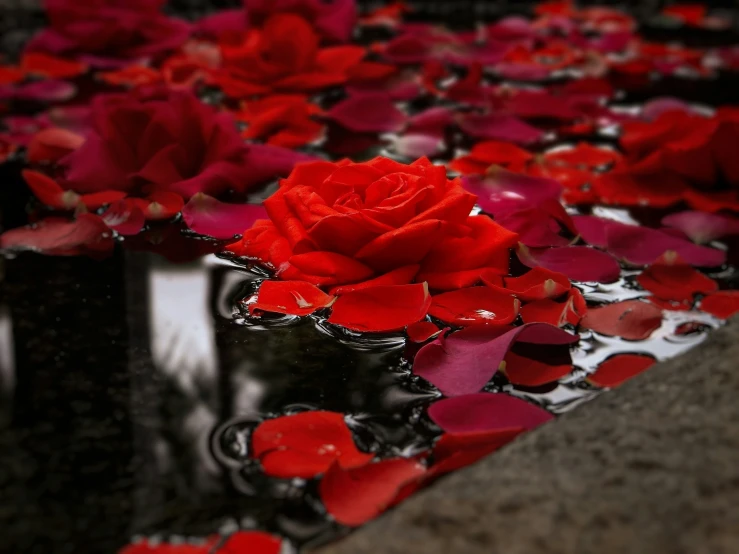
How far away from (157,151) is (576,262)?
0.63 metres

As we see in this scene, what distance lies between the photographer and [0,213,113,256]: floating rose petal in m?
1.12

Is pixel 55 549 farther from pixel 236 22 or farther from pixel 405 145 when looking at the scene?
pixel 236 22

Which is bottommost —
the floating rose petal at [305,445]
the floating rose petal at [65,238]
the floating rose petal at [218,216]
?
the floating rose petal at [65,238]

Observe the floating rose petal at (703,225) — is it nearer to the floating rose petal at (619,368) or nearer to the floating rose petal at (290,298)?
the floating rose petal at (619,368)

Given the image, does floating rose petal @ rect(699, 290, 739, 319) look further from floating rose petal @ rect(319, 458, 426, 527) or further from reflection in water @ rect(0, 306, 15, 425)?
reflection in water @ rect(0, 306, 15, 425)

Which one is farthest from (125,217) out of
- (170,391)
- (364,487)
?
(364,487)

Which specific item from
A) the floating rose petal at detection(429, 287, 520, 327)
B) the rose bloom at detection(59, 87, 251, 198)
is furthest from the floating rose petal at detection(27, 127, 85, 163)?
the floating rose petal at detection(429, 287, 520, 327)

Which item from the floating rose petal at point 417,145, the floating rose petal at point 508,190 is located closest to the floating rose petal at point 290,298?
the floating rose petal at point 508,190

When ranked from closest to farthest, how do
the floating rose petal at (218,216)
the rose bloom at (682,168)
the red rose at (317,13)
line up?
the floating rose petal at (218,216) < the rose bloom at (682,168) < the red rose at (317,13)

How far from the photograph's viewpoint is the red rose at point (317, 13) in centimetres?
197

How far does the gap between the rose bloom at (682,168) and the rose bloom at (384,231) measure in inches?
16.2

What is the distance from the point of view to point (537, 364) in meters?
0.86

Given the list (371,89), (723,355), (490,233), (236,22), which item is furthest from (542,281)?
(236,22)

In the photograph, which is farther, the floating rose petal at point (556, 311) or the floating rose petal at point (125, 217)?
the floating rose petal at point (125, 217)
